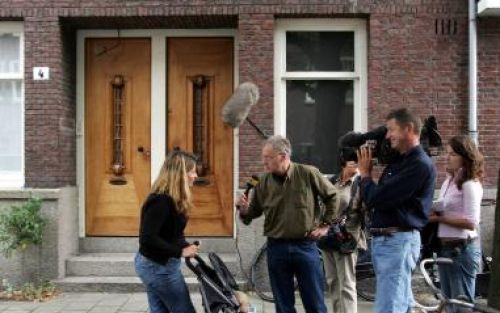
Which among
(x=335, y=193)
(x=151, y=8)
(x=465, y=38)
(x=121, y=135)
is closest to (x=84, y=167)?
(x=121, y=135)

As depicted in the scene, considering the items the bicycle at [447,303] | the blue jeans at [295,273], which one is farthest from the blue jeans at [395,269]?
the blue jeans at [295,273]

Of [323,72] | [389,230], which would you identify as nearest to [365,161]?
[389,230]

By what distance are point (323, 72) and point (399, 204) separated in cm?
456

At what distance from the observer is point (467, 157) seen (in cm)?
575

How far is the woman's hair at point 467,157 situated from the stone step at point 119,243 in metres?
4.42

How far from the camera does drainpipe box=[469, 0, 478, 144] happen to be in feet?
29.3

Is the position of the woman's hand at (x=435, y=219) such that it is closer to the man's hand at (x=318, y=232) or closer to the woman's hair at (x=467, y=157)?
the woman's hair at (x=467, y=157)

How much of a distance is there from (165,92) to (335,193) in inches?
164

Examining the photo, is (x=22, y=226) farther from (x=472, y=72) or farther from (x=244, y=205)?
(x=472, y=72)

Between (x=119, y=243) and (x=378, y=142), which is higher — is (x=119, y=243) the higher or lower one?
the lower one

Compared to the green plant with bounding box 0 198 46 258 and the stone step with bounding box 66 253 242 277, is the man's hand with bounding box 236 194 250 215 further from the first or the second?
the green plant with bounding box 0 198 46 258

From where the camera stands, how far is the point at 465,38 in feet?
29.7

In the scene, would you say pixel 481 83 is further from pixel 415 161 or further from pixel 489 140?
pixel 415 161

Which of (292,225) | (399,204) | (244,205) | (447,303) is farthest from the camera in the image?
(244,205)
